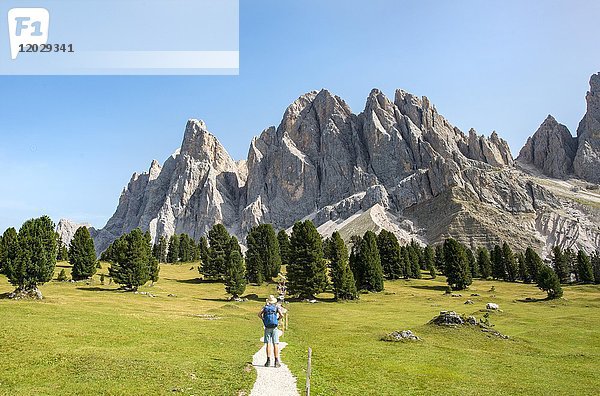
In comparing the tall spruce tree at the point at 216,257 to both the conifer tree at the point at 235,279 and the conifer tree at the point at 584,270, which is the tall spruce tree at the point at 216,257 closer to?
the conifer tree at the point at 235,279

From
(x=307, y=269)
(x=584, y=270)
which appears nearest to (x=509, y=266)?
(x=584, y=270)

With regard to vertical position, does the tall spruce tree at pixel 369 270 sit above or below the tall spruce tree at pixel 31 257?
below

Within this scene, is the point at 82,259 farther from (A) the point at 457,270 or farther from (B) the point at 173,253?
(A) the point at 457,270

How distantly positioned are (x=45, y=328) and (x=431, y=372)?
27.4 meters

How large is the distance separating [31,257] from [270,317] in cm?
4335

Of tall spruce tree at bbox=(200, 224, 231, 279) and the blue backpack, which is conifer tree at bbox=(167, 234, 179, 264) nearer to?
tall spruce tree at bbox=(200, 224, 231, 279)

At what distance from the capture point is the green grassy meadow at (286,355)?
18656mm

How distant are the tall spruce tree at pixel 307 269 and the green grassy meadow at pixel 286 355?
26197mm

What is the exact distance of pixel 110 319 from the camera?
36.1 meters

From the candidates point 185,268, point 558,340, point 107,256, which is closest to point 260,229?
point 185,268

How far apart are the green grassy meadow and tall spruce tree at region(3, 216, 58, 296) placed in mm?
4854

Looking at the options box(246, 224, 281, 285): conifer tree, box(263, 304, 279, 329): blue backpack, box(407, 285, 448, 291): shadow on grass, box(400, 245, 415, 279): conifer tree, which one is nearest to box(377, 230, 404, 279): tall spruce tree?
box(400, 245, 415, 279): conifer tree

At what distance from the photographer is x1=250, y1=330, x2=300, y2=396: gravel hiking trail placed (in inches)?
682

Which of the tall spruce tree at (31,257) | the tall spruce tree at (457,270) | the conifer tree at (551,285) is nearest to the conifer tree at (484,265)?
the tall spruce tree at (457,270)
